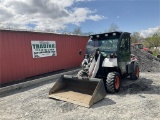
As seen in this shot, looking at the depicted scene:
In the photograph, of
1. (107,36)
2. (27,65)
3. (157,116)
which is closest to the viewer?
(157,116)

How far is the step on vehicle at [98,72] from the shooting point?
594 cm

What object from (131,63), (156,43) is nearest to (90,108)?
(131,63)

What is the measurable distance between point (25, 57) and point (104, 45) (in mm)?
4326

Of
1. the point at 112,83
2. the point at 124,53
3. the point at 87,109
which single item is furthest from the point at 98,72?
the point at 87,109

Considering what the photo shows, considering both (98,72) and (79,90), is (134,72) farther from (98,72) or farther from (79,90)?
(79,90)

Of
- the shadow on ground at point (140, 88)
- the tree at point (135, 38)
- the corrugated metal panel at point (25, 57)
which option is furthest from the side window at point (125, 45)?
the tree at point (135, 38)

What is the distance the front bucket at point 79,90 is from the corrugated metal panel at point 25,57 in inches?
127

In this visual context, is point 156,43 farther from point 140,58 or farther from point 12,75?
point 12,75

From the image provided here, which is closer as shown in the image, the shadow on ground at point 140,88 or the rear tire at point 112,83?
the rear tire at point 112,83

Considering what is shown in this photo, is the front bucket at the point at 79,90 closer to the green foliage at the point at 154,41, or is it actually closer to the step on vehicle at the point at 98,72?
the step on vehicle at the point at 98,72

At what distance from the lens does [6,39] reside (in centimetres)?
853

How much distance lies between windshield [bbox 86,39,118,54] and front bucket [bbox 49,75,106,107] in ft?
5.08

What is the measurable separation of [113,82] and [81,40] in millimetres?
7668

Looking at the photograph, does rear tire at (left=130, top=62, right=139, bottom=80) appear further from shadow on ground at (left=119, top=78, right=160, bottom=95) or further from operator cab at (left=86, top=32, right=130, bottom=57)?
operator cab at (left=86, top=32, right=130, bottom=57)
